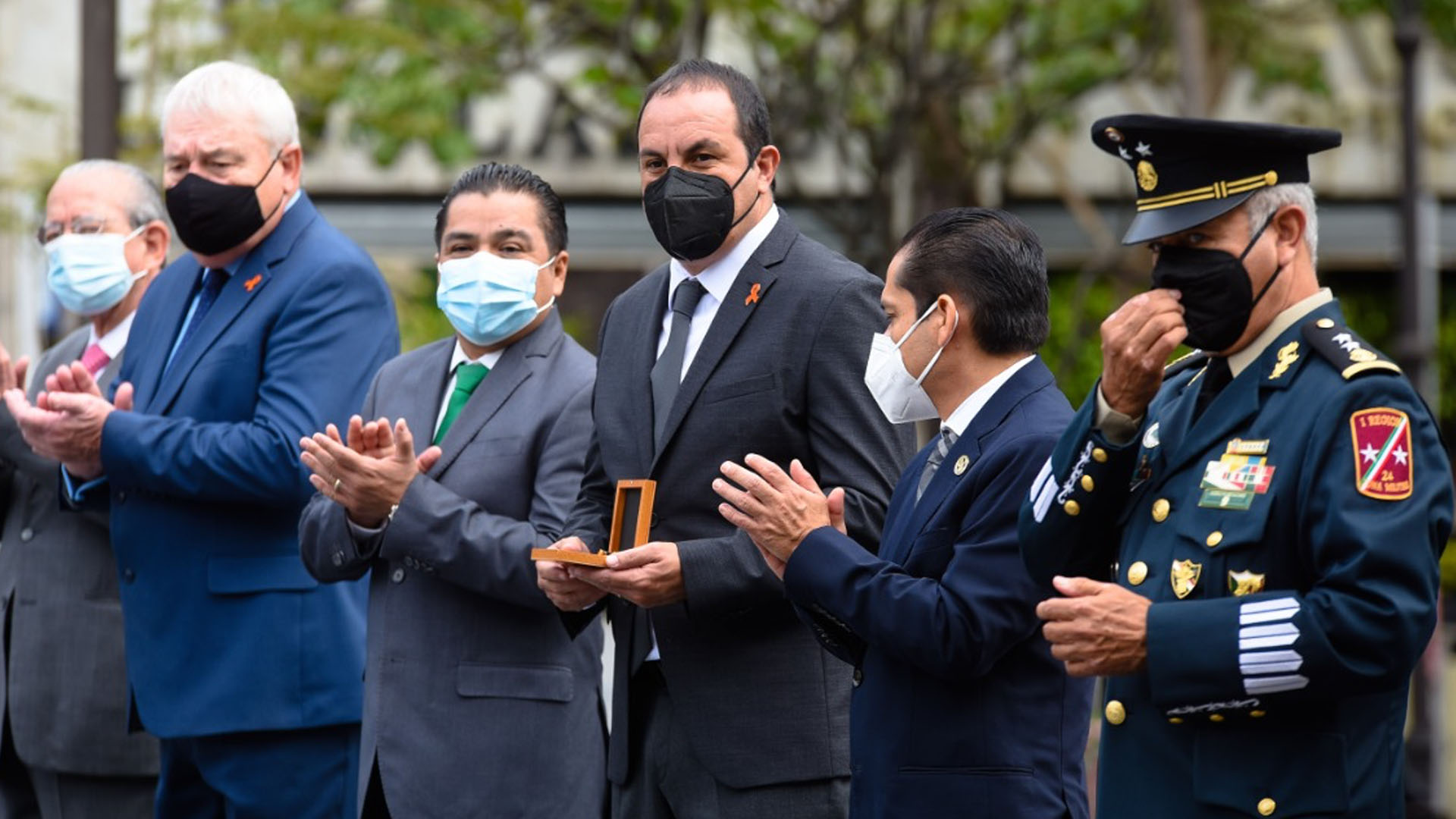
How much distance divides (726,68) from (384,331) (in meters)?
1.46

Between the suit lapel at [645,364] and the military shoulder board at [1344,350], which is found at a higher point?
the military shoulder board at [1344,350]

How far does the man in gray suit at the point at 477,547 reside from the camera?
15.7 feet

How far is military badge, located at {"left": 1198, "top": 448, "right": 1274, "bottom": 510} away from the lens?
3.43 metres

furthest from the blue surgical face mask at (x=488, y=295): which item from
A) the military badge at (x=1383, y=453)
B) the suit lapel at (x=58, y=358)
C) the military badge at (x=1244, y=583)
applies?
the military badge at (x=1383, y=453)

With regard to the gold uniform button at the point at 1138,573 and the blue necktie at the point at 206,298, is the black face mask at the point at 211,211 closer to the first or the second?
the blue necktie at the point at 206,298

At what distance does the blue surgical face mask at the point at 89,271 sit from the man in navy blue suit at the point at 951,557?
2.83 meters

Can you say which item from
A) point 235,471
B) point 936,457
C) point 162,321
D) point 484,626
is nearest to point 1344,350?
point 936,457

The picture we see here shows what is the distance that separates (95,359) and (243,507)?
116cm

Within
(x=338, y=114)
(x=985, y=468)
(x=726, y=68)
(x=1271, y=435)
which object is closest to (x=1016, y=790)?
(x=985, y=468)

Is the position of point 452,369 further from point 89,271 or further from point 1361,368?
point 1361,368

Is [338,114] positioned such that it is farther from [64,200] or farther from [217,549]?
[217,549]

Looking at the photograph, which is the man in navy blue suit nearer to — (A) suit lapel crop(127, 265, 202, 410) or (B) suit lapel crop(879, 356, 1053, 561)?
(B) suit lapel crop(879, 356, 1053, 561)

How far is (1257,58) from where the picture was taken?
1695cm

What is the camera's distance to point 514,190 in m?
5.23
